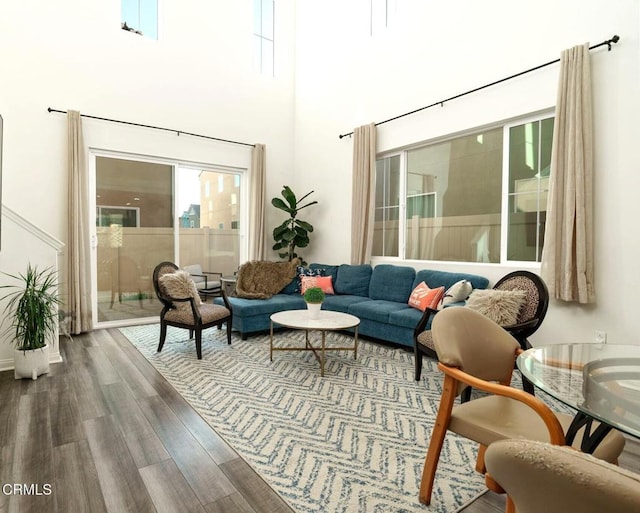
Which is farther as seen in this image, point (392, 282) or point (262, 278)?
point (262, 278)

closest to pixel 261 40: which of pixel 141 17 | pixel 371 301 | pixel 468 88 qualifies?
pixel 141 17

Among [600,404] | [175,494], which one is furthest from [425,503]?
[175,494]

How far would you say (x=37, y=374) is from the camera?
308 centimetres

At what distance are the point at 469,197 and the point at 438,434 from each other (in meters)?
3.23

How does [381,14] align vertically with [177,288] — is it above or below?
above

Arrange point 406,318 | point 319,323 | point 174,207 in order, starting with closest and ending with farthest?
point 319,323 < point 406,318 < point 174,207

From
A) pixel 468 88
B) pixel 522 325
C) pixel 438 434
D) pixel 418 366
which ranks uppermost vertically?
pixel 468 88

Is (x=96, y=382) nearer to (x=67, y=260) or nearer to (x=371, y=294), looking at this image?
(x=67, y=260)

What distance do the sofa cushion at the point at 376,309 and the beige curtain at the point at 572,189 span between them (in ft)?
4.92

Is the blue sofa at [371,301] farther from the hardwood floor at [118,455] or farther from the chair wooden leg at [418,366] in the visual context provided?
the hardwood floor at [118,455]

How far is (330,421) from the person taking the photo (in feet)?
7.90

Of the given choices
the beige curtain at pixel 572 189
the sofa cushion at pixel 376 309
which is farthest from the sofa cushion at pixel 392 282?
the beige curtain at pixel 572 189

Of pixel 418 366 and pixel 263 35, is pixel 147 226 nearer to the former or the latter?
pixel 263 35

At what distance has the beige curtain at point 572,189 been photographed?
120 inches
